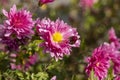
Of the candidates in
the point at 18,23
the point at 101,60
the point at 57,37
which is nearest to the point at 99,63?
the point at 101,60

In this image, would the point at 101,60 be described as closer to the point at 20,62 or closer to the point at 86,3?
the point at 20,62

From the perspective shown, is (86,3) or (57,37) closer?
(57,37)

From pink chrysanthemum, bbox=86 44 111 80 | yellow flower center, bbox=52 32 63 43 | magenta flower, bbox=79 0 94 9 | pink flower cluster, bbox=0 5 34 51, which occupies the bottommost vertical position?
pink chrysanthemum, bbox=86 44 111 80

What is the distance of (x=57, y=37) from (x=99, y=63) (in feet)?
0.81

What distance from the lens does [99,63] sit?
7.80 feet

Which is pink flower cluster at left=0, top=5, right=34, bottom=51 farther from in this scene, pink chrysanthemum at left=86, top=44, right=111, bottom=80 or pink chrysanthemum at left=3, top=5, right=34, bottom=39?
pink chrysanthemum at left=86, top=44, right=111, bottom=80

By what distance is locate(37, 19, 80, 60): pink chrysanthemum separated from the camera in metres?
2.26

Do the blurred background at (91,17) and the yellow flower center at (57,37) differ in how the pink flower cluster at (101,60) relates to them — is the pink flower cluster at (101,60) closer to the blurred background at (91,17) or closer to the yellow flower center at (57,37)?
the yellow flower center at (57,37)

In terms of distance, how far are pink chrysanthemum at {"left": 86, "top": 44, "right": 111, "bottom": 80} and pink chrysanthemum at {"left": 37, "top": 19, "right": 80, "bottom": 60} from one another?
149 mm

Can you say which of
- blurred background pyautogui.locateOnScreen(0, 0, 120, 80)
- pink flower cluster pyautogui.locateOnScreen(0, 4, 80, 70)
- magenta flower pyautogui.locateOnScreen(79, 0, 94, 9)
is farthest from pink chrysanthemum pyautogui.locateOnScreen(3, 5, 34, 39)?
magenta flower pyautogui.locateOnScreen(79, 0, 94, 9)

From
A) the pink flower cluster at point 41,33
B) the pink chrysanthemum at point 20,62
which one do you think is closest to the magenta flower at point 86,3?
the pink chrysanthemum at point 20,62

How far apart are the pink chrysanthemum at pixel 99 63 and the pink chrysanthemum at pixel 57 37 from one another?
149 mm

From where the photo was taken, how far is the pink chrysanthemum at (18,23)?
2270 mm

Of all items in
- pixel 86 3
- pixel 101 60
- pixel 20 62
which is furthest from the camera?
pixel 86 3
